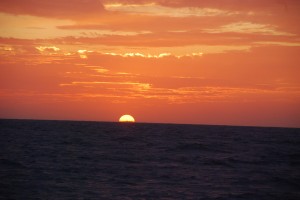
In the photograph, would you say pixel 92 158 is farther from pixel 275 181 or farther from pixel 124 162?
pixel 275 181

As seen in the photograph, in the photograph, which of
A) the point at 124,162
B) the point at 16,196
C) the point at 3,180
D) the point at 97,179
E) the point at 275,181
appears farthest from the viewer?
the point at 124,162

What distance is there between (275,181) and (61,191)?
15.6 m

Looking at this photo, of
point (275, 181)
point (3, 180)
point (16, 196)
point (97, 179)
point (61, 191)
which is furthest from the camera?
point (275, 181)

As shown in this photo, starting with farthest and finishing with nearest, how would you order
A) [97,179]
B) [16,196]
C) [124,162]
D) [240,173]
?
[124,162]
[240,173]
[97,179]
[16,196]

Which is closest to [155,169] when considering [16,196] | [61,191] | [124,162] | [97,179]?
[124,162]

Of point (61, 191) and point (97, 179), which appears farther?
point (97, 179)

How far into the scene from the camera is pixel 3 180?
2430 centimetres

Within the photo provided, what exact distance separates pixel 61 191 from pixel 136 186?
16.0 feet

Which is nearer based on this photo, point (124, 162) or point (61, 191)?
point (61, 191)

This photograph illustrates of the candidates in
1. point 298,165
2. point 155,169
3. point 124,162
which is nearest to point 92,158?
point 124,162

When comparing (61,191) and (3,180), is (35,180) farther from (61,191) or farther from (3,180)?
(61,191)

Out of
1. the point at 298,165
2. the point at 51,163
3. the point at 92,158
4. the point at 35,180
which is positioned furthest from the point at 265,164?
the point at 35,180

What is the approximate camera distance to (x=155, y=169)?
107ft

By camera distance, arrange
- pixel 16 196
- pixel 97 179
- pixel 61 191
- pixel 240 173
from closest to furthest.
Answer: pixel 16 196
pixel 61 191
pixel 97 179
pixel 240 173
